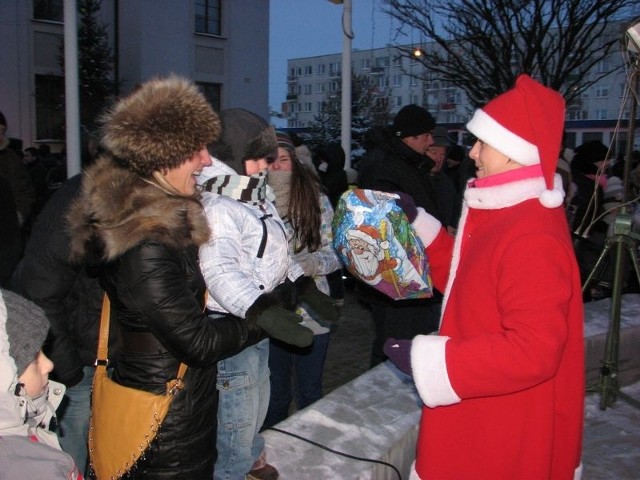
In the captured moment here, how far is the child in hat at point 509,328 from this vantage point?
70.0 inches

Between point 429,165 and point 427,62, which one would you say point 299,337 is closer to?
point 429,165

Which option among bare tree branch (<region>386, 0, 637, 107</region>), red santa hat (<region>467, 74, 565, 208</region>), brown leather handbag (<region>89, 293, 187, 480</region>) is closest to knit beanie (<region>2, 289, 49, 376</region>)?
brown leather handbag (<region>89, 293, 187, 480</region>)

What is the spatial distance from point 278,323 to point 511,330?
2.79 ft

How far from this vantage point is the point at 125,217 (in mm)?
2178

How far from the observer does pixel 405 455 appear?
3256mm

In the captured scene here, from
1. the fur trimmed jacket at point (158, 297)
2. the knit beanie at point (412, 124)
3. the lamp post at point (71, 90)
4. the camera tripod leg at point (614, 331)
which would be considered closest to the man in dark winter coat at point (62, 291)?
the fur trimmed jacket at point (158, 297)

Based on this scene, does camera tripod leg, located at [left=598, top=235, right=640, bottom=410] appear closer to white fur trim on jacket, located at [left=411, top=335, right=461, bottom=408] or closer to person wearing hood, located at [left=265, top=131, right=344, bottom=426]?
person wearing hood, located at [left=265, top=131, right=344, bottom=426]

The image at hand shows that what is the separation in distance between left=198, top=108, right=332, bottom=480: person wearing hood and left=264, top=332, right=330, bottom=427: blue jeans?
104cm

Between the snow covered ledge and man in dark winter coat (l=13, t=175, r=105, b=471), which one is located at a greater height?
man in dark winter coat (l=13, t=175, r=105, b=471)

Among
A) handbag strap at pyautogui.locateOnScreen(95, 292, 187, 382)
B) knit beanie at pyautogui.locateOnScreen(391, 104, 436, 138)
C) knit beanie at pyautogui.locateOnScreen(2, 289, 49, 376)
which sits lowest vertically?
handbag strap at pyautogui.locateOnScreen(95, 292, 187, 382)

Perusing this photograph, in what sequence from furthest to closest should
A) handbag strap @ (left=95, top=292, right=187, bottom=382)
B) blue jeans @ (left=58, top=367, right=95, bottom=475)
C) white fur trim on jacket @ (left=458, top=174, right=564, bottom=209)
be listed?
blue jeans @ (left=58, top=367, right=95, bottom=475)
handbag strap @ (left=95, top=292, right=187, bottom=382)
white fur trim on jacket @ (left=458, top=174, right=564, bottom=209)

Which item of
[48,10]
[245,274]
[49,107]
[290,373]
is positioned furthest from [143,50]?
[245,274]

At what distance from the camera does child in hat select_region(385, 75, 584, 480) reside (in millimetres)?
1778

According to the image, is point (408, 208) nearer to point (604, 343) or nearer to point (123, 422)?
point (123, 422)
